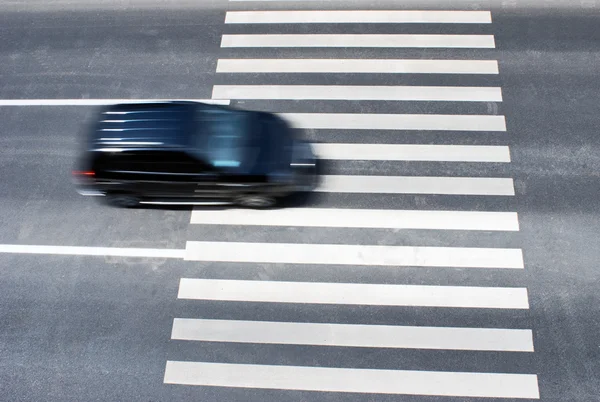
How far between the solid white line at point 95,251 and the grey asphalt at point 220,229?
4.8 inches

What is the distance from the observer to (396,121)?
1136cm

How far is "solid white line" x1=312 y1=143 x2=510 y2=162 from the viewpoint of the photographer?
1086 cm

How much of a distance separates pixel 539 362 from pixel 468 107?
5583 millimetres

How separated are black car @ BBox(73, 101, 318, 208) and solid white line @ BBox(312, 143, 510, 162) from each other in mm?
1056

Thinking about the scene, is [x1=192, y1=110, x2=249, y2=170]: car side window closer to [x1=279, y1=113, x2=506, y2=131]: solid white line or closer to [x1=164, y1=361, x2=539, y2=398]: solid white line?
[x1=279, y1=113, x2=506, y2=131]: solid white line

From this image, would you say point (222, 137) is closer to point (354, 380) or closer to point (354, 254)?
point (354, 254)

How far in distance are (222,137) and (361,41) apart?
4.68m

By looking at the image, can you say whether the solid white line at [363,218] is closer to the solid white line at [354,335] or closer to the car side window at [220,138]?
the car side window at [220,138]

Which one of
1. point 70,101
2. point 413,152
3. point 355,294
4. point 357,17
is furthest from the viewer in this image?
point 357,17

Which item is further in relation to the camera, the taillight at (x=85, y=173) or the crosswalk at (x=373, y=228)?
the taillight at (x=85, y=173)

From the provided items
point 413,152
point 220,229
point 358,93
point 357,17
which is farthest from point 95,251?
point 357,17

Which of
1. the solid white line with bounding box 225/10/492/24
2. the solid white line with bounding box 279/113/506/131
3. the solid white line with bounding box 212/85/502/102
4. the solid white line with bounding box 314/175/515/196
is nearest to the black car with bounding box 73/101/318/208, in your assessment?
the solid white line with bounding box 314/175/515/196

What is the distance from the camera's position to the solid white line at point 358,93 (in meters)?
11.6

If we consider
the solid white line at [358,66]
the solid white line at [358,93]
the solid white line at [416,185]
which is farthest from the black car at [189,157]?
the solid white line at [358,66]
